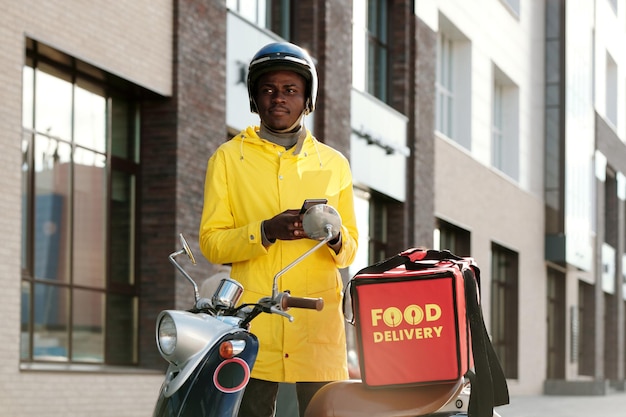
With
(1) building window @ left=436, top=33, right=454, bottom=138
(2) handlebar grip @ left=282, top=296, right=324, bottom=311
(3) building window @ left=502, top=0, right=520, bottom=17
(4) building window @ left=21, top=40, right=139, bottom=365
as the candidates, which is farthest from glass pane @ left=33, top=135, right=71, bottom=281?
(3) building window @ left=502, top=0, right=520, bottom=17

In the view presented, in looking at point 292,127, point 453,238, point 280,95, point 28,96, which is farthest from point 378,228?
point 280,95

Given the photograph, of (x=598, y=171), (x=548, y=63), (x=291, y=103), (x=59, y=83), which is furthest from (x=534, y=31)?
(x=291, y=103)

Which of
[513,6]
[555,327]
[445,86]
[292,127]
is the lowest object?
[555,327]

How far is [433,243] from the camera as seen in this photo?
24.8 meters

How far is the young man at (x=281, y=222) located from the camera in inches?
156

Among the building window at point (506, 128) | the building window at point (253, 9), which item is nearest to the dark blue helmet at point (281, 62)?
the building window at point (253, 9)

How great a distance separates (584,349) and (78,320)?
31.4 m

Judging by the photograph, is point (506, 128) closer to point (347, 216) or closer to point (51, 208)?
point (51, 208)

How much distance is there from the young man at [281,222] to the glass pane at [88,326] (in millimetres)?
9366

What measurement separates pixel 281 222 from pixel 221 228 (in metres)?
0.36

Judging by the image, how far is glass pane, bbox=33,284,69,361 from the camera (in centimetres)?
1259

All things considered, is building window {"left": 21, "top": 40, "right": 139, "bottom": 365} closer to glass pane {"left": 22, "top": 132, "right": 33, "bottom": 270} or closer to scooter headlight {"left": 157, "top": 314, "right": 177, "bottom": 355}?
glass pane {"left": 22, "top": 132, "right": 33, "bottom": 270}

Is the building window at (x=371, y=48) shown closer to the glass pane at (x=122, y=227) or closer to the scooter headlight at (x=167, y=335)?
the glass pane at (x=122, y=227)

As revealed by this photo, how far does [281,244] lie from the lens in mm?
4055
